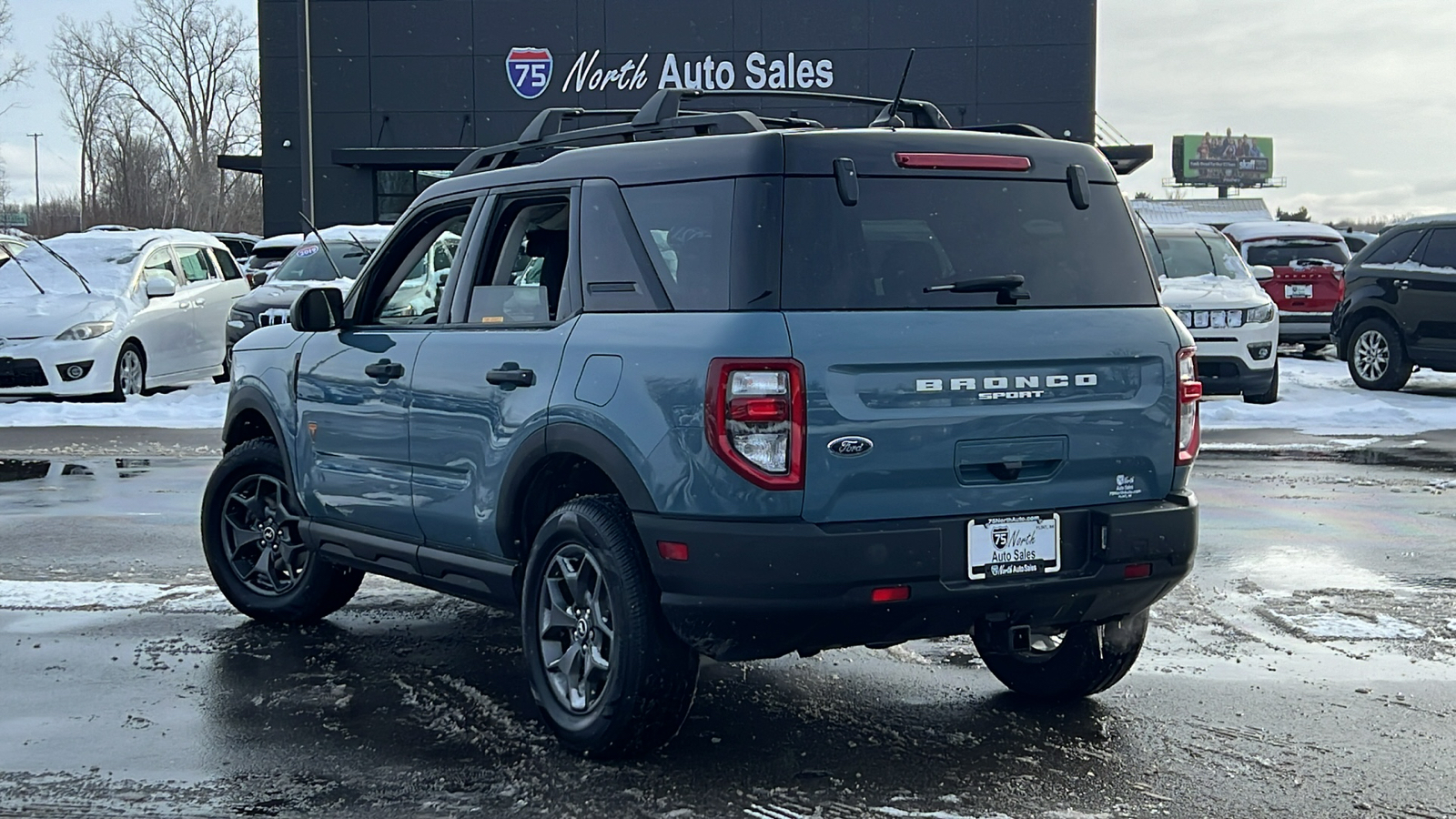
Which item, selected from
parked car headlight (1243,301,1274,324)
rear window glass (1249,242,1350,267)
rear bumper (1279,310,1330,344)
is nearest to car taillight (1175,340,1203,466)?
parked car headlight (1243,301,1274,324)

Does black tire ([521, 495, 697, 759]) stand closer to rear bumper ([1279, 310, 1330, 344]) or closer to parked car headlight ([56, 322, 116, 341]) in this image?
parked car headlight ([56, 322, 116, 341])

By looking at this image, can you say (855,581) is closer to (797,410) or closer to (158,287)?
(797,410)

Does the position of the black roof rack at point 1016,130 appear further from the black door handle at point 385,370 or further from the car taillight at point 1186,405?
the black door handle at point 385,370

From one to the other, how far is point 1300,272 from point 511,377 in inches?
707

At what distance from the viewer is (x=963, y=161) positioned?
15.7ft

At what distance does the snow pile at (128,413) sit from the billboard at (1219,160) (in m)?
113

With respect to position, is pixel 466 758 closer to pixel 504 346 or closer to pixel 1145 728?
pixel 504 346

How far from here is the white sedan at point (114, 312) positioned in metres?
15.4

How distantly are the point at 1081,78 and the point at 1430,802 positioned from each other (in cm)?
3178

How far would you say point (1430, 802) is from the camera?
172 inches

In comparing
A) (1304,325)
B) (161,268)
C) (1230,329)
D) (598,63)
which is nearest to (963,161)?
(1230,329)

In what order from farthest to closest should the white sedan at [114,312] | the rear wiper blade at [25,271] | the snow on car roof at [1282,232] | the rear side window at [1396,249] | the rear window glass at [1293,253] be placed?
the snow on car roof at [1282,232], the rear window glass at [1293,253], the rear side window at [1396,249], the rear wiper blade at [25,271], the white sedan at [114,312]

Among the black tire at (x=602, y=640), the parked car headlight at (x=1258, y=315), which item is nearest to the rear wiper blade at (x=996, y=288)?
the black tire at (x=602, y=640)

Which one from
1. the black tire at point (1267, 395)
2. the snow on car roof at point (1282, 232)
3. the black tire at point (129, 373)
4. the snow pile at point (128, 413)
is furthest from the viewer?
the snow on car roof at point (1282, 232)
